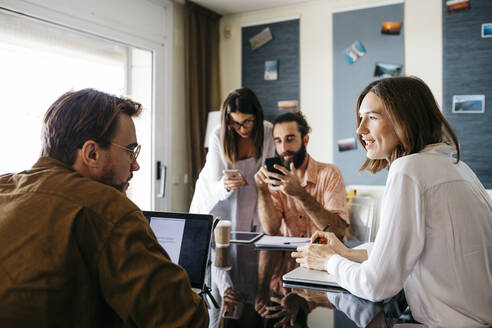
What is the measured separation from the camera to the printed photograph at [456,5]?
3539 millimetres

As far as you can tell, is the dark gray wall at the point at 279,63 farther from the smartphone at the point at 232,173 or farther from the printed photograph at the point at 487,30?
the smartphone at the point at 232,173

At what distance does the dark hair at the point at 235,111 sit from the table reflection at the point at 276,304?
1042 millimetres

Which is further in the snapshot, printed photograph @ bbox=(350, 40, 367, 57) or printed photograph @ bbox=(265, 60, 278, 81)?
printed photograph @ bbox=(265, 60, 278, 81)

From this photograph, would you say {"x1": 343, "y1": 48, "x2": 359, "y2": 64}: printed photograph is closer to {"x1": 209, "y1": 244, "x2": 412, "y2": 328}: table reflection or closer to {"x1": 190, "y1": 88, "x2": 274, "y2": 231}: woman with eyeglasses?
{"x1": 190, "y1": 88, "x2": 274, "y2": 231}: woman with eyeglasses

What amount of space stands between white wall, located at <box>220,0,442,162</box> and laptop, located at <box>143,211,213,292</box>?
301cm

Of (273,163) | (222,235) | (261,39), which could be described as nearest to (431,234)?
(222,235)

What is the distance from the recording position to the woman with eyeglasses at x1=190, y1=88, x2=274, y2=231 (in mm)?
2328

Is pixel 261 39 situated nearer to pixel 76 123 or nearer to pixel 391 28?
pixel 391 28

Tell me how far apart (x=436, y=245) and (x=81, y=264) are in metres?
0.76

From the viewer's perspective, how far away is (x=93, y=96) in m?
0.87

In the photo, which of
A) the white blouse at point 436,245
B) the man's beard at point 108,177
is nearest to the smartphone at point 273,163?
the white blouse at point 436,245

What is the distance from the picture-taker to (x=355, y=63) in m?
3.97

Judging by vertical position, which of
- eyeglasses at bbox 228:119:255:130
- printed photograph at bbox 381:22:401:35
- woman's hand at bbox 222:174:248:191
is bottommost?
woman's hand at bbox 222:174:248:191

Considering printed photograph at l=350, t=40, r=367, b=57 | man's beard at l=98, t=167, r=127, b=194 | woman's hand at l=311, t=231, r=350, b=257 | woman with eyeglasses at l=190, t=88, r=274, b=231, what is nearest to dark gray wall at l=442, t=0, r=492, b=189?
printed photograph at l=350, t=40, r=367, b=57
